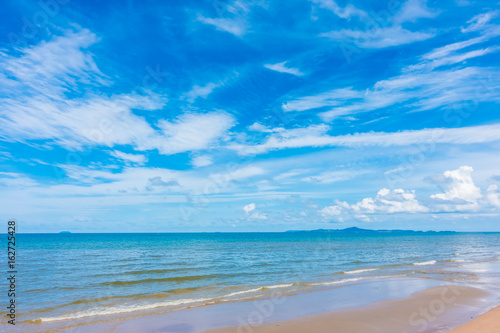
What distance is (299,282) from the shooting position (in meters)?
23.3

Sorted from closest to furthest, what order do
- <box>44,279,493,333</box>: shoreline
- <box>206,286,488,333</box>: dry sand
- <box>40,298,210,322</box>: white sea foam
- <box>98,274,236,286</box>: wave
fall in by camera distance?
<box>206,286,488,333</box>: dry sand
<box>44,279,493,333</box>: shoreline
<box>40,298,210,322</box>: white sea foam
<box>98,274,236,286</box>: wave

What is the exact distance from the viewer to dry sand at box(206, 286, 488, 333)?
12.4 m

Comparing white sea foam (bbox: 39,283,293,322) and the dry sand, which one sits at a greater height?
white sea foam (bbox: 39,283,293,322)

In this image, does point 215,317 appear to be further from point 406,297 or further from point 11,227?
point 406,297

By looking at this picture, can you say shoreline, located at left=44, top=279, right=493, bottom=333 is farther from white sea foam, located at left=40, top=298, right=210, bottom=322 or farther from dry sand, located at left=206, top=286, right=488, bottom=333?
white sea foam, located at left=40, top=298, right=210, bottom=322

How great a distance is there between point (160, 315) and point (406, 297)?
1360 centimetres

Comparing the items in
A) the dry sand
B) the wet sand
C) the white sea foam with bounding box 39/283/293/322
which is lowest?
the dry sand

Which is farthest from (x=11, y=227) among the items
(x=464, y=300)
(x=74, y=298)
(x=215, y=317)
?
(x=464, y=300)

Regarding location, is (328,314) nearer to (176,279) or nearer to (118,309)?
(118,309)

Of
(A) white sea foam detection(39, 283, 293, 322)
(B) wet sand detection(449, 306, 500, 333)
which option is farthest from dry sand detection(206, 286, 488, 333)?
(A) white sea foam detection(39, 283, 293, 322)

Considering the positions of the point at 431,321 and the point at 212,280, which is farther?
the point at 212,280

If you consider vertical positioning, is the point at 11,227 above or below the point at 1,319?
above

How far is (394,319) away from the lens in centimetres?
1385

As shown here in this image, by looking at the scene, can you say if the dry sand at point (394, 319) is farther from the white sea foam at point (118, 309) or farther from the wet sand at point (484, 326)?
the white sea foam at point (118, 309)
